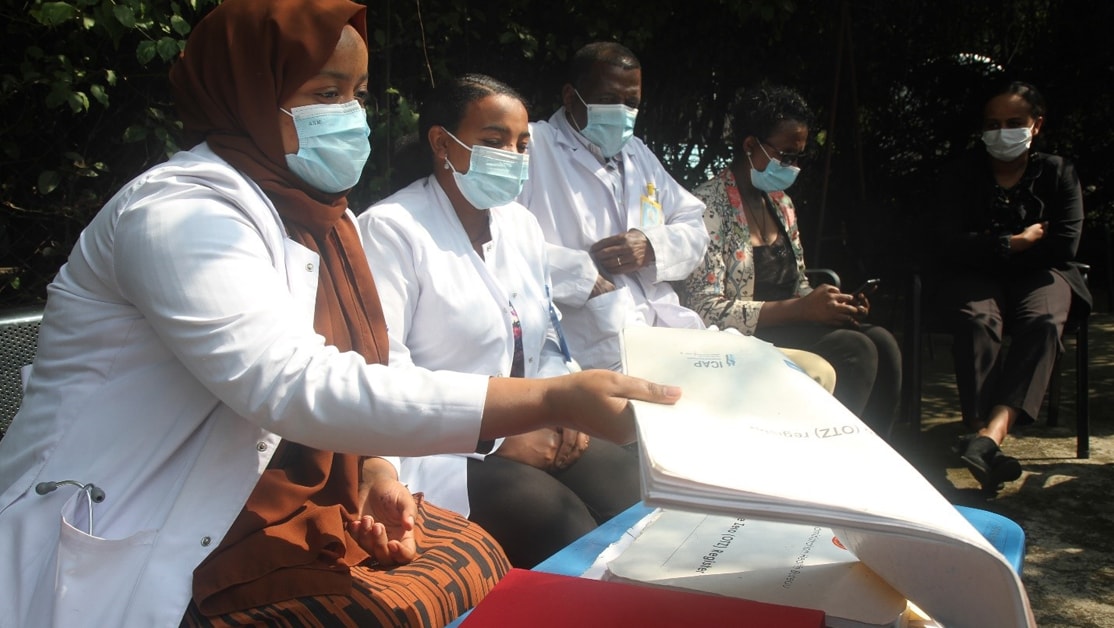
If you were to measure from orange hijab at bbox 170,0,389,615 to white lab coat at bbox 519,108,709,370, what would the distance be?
147 centimetres

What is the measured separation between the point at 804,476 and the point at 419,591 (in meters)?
0.84

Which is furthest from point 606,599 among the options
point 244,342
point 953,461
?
point 953,461

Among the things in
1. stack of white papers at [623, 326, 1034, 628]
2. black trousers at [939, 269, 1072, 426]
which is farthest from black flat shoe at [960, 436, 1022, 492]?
stack of white papers at [623, 326, 1034, 628]

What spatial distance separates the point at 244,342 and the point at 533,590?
0.54 metres

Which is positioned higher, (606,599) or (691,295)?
(606,599)

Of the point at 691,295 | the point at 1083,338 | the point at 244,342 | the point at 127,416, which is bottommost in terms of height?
the point at 1083,338

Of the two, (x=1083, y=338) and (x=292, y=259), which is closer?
(x=292, y=259)

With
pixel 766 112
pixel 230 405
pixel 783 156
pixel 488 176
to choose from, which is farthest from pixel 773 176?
pixel 230 405

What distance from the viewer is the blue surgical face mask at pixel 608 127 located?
361cm

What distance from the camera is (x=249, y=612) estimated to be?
1.43 metres

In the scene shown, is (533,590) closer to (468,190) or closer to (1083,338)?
(468,190)

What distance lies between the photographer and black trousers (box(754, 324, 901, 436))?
3.70 meters

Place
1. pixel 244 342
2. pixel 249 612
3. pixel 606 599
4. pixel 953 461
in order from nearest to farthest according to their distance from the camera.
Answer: pixel 606 599, pixel 244 342, pixel 249 612, pixel 953 461

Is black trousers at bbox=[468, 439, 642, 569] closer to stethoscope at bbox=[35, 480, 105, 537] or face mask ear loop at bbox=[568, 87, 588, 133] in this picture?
stethoscope at bbox=[35, 480, 105, 537]
